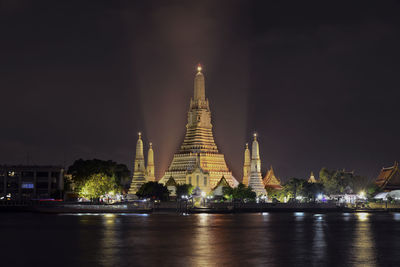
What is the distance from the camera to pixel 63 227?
250 ft

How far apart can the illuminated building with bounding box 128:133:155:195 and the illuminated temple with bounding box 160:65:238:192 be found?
4.63 m

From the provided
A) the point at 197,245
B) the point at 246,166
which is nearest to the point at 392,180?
the point at 246,166

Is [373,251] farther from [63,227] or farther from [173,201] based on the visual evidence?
[173,201]

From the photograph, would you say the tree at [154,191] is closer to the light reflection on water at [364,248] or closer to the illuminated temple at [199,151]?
the illuminated temple at [199,151]

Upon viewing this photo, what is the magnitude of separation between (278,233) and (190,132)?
269 ft

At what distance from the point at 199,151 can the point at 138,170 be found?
46.5 feet

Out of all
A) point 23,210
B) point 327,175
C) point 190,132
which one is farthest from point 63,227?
point 327,175

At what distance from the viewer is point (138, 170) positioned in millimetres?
148250

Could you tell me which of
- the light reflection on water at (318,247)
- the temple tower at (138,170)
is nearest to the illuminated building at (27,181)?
the temple tower at (138,170)

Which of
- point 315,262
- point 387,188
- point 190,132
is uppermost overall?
point 190,132

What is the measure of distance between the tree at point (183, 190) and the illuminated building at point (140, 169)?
1352 centimetres

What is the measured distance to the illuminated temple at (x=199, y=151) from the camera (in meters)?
142

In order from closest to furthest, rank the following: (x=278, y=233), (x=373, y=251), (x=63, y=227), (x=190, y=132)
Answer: (x=373, y=251), (x=278, y=233), (x=63, y=227), (x=190, y=132)

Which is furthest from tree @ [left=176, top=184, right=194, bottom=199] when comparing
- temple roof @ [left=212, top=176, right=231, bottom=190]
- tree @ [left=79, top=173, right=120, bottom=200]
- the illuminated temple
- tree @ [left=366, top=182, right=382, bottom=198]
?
tree @ [left=366, top=182, right=382, bottom=198]
